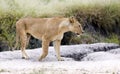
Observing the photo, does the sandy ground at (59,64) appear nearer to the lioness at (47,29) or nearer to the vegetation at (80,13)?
the lioness at (47,29)

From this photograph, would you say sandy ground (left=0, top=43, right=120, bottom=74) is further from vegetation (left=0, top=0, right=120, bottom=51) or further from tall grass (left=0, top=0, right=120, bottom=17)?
tall grass (left=0, top=0, right=120, bottom=17)

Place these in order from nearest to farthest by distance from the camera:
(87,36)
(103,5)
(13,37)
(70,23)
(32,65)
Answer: (32,65) < (70,23) < (13,37) < (87,36) < (103,5)

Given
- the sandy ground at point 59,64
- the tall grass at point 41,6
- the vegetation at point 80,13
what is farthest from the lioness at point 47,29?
the tall grass at point 41,6

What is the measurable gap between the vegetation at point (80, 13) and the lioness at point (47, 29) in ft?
10.1

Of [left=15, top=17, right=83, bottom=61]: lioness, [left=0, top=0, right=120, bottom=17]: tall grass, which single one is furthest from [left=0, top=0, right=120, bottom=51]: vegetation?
[left=15, top=17, right=83, bottom=61]: lioness

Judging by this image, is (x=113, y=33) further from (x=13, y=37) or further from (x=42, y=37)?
(x=42, y=37)

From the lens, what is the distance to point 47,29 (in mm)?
11898

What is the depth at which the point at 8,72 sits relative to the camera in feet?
32.3

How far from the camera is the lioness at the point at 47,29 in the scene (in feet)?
38.7

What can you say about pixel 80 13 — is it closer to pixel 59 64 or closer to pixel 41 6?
pixel 41 6

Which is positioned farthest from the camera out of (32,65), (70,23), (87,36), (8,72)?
(87,36)

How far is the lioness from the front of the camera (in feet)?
38.7

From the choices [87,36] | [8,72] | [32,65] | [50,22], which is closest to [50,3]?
[87,36]

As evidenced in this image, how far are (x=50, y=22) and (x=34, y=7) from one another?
492 centimetres
